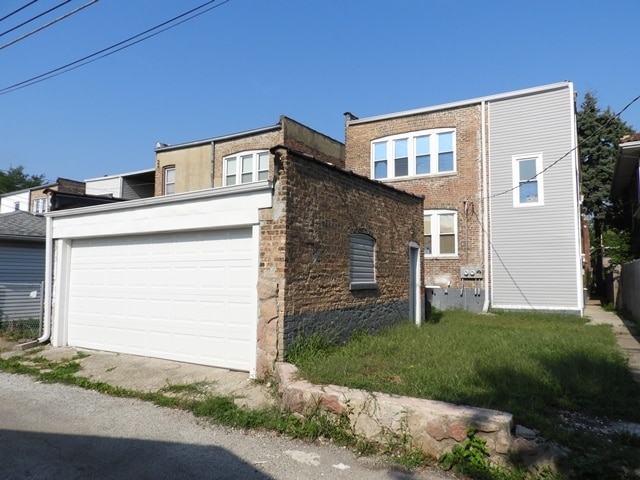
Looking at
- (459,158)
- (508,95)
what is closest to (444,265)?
(459,158)

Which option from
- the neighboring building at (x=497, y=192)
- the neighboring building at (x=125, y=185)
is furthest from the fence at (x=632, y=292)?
the neighboring building at (x=125, y=185)

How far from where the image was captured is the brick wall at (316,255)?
6.75 meters

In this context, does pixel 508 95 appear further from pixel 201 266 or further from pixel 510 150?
pixel 201 266

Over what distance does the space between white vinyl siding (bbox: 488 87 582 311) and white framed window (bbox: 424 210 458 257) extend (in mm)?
1365

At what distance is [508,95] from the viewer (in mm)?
16172

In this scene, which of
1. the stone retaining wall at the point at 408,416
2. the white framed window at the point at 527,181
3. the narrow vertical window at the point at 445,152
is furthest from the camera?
the narrow vertical window at the point at 445,152

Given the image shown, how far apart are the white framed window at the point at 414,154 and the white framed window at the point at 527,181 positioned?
228cm

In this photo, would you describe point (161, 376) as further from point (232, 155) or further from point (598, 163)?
point (598, 163)

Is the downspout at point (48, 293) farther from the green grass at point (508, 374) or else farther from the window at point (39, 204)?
the window at point (39, 204)

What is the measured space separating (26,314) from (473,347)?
12359 mm

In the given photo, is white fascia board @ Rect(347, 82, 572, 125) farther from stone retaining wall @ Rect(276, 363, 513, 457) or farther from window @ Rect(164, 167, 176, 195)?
stone retaining wall @ Rect(276, 363, 513, 457)

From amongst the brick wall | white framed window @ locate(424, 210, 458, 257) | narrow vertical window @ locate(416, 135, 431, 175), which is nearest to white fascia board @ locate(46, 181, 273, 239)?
the brick wall

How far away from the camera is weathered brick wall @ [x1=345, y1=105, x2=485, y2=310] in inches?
660

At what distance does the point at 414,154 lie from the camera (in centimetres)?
1794
